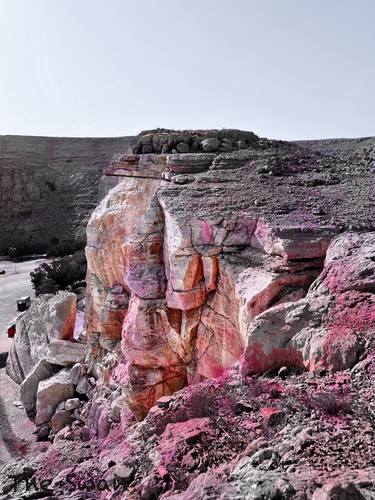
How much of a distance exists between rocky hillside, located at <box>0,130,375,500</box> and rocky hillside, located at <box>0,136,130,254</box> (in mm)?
23000

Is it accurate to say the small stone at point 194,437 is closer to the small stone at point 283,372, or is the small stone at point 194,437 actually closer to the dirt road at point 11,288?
the small stone at point 283,372

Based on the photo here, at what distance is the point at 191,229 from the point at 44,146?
40911 mm

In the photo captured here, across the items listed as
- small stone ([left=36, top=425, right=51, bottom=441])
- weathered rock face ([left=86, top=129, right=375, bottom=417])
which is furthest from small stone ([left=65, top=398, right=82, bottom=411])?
weathered rock face ([left=86, top=129, right=375, bottom=417])

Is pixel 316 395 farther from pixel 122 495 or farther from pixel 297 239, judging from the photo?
pixel 297 239

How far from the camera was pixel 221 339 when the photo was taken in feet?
20.0

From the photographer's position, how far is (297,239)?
208 inches

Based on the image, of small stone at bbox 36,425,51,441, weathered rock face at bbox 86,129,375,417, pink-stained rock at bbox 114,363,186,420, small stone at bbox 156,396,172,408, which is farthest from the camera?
small stone at bbox 36,425,51,441

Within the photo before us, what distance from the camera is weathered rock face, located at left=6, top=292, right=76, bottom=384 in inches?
487

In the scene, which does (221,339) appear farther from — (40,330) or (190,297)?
(40,330)

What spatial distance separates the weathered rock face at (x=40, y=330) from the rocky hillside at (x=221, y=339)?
3.52ft

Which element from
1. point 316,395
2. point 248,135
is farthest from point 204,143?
point 316,395

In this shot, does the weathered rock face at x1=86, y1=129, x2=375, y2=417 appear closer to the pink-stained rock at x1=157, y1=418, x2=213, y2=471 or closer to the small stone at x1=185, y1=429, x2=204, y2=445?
the pink-stained rock at x1=157, y1=418, x2=213, y2=471

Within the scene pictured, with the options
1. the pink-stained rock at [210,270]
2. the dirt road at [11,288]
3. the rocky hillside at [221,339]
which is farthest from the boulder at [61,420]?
the dirt road at [11,288]

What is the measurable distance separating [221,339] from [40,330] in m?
8.52
